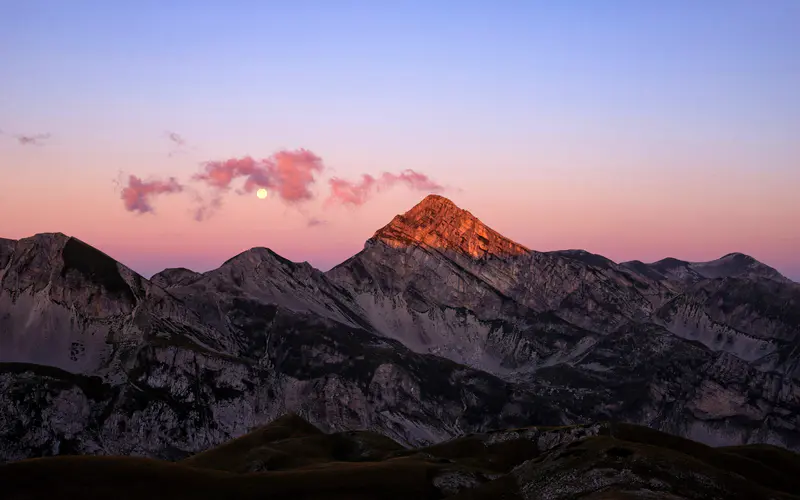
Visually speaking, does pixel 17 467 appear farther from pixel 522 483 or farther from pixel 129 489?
pixel 522 483

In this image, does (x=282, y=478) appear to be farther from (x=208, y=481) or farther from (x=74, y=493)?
(x=74, y=493)

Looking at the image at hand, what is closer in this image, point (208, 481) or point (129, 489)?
point (129, 489)

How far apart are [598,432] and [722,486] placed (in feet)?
194

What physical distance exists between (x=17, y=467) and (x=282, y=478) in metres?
37.9

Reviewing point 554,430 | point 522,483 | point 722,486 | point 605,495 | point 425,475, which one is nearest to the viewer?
point 605,495

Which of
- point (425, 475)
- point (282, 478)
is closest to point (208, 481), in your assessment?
point (282, 478)

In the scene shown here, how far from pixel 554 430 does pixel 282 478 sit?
7420 cm

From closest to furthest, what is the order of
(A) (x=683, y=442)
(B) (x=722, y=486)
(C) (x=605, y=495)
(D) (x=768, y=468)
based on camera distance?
(C) (x=605, y=495)
(B) (x=722, y=486)
(D) (x=768, y=468)
(A) (x=683, y=442)

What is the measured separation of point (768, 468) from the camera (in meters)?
167

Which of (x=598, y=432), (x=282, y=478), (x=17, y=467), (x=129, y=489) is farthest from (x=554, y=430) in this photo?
(x=17, y=467)

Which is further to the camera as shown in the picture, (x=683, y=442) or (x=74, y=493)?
(x=683, y=442)

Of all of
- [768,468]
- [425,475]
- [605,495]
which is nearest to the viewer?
[605,495]

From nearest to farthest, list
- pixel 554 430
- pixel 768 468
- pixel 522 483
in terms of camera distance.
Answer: pixel 522 483 < pixel 768 468 < pixel 554 430

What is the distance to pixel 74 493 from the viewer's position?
128m
